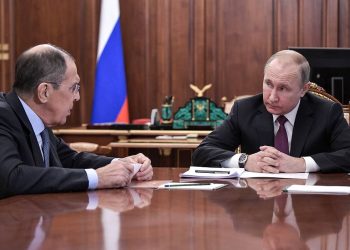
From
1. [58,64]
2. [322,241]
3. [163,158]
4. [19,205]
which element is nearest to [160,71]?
[163,158]

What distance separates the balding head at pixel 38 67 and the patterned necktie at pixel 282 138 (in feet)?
4.14

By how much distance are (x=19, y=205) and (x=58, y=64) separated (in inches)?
27.6

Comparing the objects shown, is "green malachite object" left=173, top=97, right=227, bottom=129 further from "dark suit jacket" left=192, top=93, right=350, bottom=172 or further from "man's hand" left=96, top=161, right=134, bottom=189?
"man's hand" left=96, top=161, right=134, bottom=189

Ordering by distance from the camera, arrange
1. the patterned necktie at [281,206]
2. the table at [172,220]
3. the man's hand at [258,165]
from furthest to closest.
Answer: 1. the man's hand at [258,165]
2. the patterned necktie at [281,206]
3. the table at [172,220]

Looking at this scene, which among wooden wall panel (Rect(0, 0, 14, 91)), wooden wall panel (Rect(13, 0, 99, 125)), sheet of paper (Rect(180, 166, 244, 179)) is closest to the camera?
sheet of paper (Rect(180, 166, 244, 179))

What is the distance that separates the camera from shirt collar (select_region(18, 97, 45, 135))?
8.02 ft

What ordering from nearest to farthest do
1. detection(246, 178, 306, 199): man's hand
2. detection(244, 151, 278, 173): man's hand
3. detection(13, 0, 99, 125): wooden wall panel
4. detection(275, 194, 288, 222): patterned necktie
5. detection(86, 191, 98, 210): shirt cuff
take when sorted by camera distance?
detection(275, 194, 288, 222): patterned necktie < detection(86, 191, 98, 210): shirt cuff < detection(246, 178, 306, 199): man's hand < detection(244, 151, 278, 173): man's hand < detection(13, 0, 99, 125): wooden wall panel

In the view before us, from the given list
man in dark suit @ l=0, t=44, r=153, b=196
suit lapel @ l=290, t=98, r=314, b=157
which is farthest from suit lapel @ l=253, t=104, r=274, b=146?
man in dark suit @ l=0, t=44, r=153, b=196

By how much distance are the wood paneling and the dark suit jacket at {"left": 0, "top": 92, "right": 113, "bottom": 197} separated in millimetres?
5060

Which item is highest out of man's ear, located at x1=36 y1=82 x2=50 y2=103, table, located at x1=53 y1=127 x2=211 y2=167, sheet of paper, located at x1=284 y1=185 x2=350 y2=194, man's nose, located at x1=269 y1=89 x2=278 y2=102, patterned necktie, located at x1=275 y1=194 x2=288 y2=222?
man's ear, located at x1=36 y1=82 x2=50 y2=103

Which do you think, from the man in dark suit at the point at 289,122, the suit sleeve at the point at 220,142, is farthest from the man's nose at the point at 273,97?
the suit sleeve at the point at 220,142

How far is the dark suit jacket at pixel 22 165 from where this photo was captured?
7.16 feet

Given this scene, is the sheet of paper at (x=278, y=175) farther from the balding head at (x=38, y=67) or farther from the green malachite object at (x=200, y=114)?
the green malachite object at (x=200, y=114)

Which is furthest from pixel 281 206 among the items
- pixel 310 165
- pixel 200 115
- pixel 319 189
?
pixel 200 115
